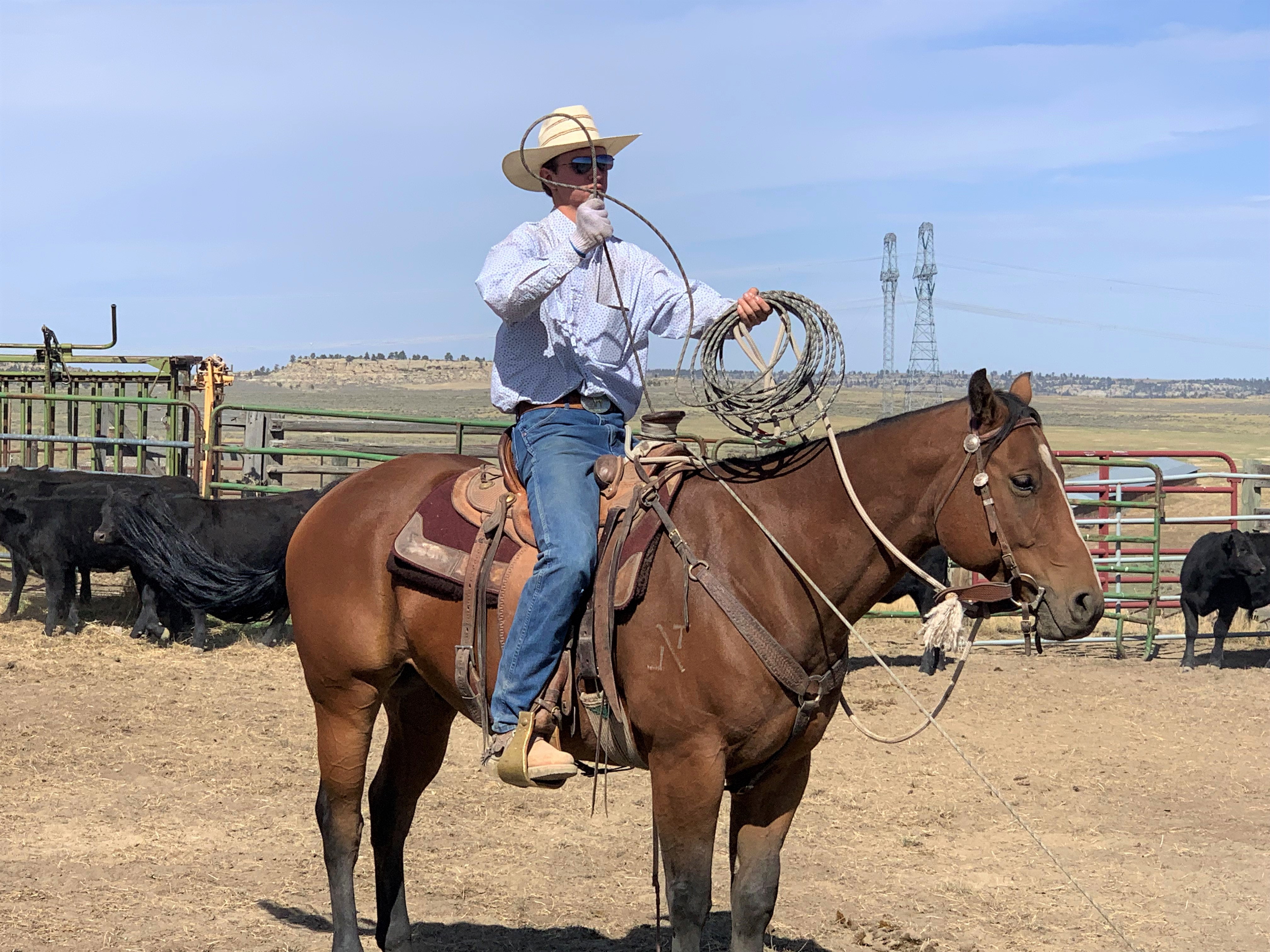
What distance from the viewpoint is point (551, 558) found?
3.52 metres

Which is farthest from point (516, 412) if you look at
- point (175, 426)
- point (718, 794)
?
point (175, 426)

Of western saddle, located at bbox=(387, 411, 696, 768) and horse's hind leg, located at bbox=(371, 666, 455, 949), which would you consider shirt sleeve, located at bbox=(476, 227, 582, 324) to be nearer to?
western saddle, located at bbox=(387, 411, 696, 768)

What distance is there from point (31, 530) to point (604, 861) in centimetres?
810

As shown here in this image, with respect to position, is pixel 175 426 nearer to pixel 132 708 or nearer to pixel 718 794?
pixel 132 708

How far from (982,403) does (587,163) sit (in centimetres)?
150

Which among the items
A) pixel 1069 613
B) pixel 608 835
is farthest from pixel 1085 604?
pixel 608 835

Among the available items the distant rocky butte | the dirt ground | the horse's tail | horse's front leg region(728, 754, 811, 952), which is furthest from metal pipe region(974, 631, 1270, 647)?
the distant rocky butte

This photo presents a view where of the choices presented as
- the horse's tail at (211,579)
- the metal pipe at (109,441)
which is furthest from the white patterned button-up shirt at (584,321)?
the metal pipe at (109,441)

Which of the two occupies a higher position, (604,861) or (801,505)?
(801,505)

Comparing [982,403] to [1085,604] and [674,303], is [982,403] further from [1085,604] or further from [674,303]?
[674,303]

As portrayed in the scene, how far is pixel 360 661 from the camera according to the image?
13.5ft

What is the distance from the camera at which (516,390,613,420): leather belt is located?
3.84 metres

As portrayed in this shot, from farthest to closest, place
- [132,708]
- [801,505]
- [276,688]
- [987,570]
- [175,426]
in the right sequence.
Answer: [175,426] < [276,688] < [132,708] < [801,505] < [987,570]

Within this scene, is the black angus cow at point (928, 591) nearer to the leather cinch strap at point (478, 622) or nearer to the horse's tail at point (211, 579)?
the horse's tail at point (211, 579)
